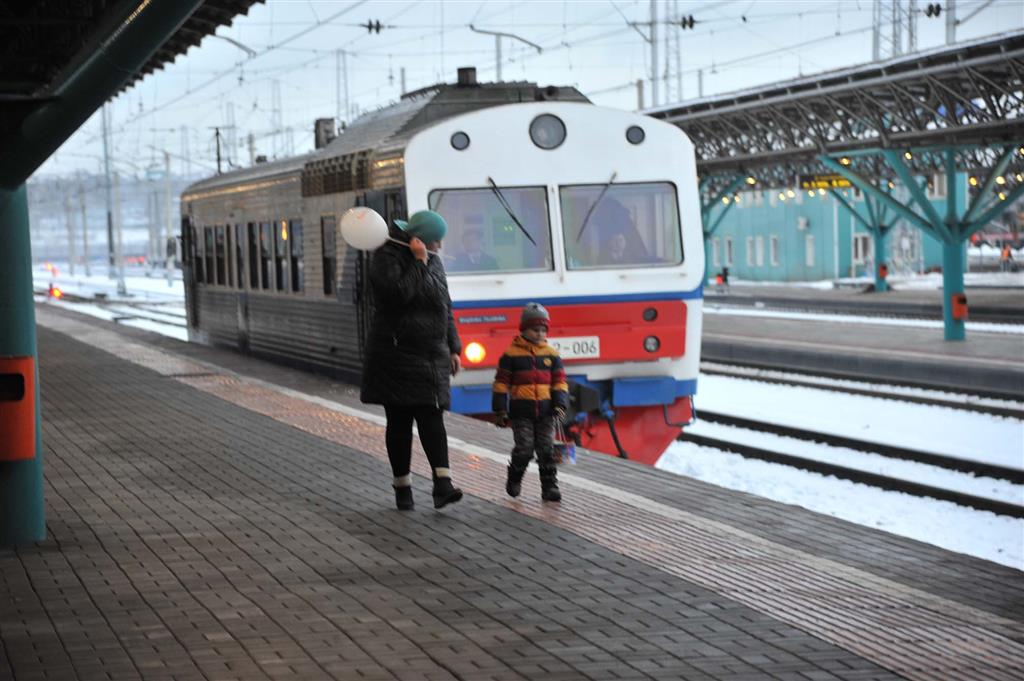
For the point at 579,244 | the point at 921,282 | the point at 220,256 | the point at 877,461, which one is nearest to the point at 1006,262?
the point at 921,282

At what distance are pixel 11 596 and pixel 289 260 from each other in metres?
11.4

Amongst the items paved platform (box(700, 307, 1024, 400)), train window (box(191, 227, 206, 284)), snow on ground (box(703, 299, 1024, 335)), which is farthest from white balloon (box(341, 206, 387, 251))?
snow on ground (box(703, 299, 1024, 335))

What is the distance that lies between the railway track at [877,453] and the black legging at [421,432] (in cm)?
517

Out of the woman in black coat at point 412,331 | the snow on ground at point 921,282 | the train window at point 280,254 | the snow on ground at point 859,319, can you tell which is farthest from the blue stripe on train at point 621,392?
the snow on ground at point 921,282

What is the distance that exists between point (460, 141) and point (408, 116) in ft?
5.31

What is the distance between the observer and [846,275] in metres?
64.2

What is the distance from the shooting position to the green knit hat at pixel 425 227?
8.67m

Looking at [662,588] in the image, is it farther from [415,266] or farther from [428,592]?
[415,266]

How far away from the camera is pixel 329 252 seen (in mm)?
16422

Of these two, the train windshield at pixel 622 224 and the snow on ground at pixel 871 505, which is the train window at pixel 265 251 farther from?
the train windshield at pixel 622 224

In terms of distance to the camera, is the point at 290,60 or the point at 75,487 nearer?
the point at 75,487

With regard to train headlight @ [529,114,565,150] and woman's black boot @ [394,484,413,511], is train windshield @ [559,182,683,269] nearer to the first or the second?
train headlight @ [529,114,565,150]

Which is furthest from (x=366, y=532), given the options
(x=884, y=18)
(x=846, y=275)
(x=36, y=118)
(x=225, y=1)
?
(x=846, y=275)

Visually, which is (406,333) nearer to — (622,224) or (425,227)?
(425,227)
